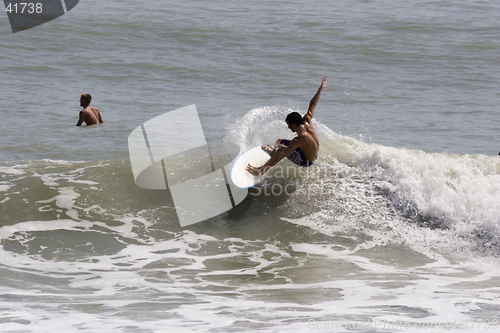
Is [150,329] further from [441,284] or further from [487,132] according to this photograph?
[487,132]

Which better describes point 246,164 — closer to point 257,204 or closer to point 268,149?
point 268,149

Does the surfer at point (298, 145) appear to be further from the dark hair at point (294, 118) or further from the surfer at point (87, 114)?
the surfer at point (87, 114)

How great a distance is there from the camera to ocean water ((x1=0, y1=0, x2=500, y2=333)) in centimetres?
488

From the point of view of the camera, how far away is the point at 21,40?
→ 61.5ft

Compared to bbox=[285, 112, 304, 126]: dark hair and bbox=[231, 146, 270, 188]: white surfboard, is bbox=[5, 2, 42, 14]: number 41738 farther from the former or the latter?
bbox=[285, 112, 304, 126]: dark hair

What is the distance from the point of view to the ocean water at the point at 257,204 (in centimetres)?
488

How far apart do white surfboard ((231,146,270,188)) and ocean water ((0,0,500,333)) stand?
6.9 inches

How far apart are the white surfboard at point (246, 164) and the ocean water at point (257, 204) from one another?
176mm

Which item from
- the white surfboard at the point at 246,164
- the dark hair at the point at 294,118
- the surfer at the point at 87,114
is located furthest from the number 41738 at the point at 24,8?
the dark hair at the point at 294,118

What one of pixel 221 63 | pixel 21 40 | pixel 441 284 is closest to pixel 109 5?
pixel 21 40

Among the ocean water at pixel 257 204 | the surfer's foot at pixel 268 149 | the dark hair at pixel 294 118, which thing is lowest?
the ocean water at pixel 257 204

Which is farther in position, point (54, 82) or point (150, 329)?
point (54, 82)

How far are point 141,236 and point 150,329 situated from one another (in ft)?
10.2

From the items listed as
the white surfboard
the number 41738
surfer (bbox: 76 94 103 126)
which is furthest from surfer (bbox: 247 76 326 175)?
the number 41738
